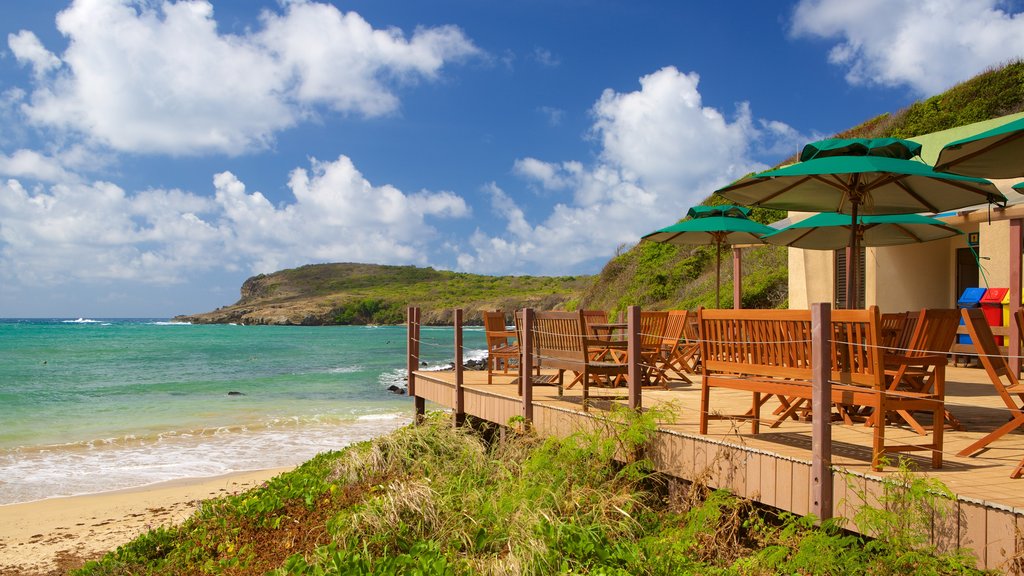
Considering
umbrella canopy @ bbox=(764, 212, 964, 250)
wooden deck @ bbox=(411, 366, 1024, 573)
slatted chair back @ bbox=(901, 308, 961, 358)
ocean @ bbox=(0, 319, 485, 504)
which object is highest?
umbrella canopy @ bbox=(764, 212, 964, 250)

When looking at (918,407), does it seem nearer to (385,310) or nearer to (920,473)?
(920,473)

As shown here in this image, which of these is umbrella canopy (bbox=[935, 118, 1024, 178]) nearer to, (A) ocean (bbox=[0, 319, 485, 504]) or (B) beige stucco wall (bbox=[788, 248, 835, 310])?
(A) ocean (bbox=[0, 319, 485, 504])

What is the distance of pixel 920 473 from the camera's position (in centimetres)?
385

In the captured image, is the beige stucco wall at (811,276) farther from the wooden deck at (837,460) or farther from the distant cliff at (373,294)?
the distant cliff at (373,294)

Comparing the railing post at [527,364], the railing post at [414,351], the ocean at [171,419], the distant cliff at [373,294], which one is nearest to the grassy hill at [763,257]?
the ocean at [171,419]

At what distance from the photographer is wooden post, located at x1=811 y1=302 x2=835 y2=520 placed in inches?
148

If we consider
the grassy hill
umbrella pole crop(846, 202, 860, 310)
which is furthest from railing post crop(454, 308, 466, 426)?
the grassy hill

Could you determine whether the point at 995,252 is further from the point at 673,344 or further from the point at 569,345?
the point at 569,345

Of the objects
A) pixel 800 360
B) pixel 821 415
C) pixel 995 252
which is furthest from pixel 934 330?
pixel 995 252

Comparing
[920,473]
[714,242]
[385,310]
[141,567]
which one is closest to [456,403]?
[141,567]

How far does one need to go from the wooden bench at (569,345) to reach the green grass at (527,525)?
726 mm

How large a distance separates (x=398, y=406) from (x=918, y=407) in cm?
1635

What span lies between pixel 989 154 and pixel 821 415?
7.17ft

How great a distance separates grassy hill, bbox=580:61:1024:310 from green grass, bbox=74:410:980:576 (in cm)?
1602
